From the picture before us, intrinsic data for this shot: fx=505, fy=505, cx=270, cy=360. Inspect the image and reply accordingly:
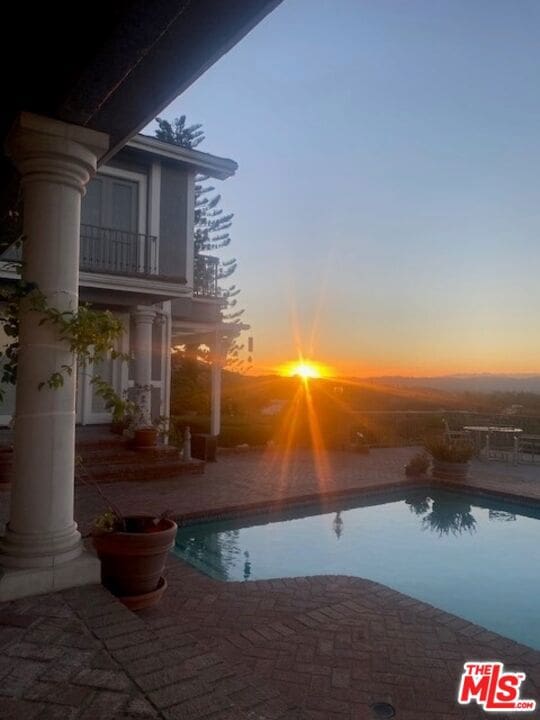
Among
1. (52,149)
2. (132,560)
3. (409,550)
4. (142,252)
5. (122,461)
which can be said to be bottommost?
(409,550)

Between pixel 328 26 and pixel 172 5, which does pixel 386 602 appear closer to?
pixel 172 5

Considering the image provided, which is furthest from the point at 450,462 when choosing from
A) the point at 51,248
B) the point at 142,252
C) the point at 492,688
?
the point at 51,248

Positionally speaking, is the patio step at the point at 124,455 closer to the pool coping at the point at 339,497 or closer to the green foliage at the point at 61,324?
the pool coping at the point at 339,497

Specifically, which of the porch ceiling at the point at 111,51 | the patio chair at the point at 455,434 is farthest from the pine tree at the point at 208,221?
the porch ceiling at the point at 111,51

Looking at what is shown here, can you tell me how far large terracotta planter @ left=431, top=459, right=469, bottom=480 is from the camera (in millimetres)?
10250

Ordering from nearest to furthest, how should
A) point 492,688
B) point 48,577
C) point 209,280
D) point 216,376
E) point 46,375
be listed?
point 492,688 < point 48,577 < point 46,375 < point 216,376 < point 209,280

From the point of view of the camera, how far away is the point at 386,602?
445cm

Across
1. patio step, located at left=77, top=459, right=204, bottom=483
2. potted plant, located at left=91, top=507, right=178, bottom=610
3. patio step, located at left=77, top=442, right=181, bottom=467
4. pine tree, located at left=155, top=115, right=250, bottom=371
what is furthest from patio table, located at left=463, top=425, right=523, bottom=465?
pine tree, located at left=155, top=115, right=250, bottom=371

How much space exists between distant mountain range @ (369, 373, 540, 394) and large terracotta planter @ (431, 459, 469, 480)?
42.8 ft

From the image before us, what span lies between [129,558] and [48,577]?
58 centimetres

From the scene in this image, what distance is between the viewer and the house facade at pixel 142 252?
10312 millimetres

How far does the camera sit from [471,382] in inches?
1190

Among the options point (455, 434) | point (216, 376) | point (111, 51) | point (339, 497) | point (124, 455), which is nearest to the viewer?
point (111, 51)

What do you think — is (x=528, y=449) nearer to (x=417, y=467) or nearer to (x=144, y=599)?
(x=417, y=467)
